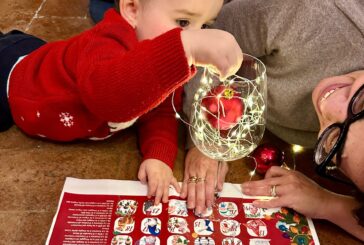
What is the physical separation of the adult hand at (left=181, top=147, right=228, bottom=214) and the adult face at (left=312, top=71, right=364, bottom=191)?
0.83ft

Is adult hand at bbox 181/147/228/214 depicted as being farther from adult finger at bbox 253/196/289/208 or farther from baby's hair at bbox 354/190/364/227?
baby's hair at bbox 354/190/364/227

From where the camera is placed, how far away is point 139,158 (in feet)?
3.38

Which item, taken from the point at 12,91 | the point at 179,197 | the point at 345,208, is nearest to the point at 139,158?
the point at 179,197

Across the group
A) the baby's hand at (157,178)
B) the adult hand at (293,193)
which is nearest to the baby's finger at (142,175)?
the baby's hand at (157,178)

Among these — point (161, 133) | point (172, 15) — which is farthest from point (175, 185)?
point (172, 15)

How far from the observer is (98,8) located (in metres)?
1.48

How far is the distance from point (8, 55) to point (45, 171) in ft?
1.09

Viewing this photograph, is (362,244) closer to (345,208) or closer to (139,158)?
(345,208)

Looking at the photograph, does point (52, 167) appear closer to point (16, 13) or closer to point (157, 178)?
point (157, 178)

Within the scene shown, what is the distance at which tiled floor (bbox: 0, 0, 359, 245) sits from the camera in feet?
2.79

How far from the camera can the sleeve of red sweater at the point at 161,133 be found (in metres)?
0.98

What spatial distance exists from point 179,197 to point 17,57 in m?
0.56

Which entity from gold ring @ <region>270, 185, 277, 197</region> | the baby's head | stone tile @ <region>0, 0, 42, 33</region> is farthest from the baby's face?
stone tile @ <region>0, 0, 42, 33</region>

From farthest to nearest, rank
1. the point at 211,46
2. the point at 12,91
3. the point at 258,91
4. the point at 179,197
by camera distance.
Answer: the point at 12,91, the point at 179,197, the point at 258,91, the point at 211,46
